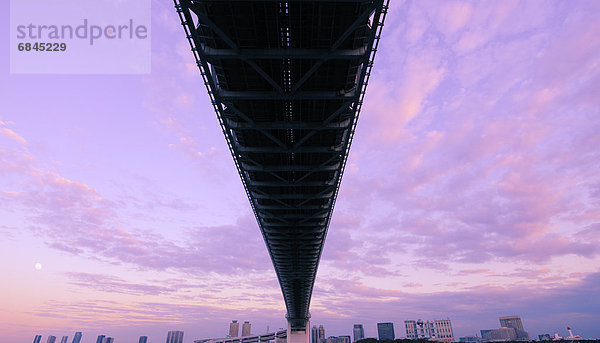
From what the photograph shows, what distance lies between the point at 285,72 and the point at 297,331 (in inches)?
4538

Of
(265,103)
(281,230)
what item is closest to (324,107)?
(265,103)

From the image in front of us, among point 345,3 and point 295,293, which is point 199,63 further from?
point 295,293

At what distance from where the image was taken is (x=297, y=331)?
116 metres

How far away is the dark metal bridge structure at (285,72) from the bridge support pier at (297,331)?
9798 cm

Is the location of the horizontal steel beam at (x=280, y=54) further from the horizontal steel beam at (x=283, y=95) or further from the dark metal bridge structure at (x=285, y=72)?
the horizontal steel beam at (x=283, y=95)

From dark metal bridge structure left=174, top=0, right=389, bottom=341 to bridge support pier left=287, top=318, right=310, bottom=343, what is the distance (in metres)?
98.0

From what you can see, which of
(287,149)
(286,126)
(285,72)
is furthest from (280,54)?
(287,149)

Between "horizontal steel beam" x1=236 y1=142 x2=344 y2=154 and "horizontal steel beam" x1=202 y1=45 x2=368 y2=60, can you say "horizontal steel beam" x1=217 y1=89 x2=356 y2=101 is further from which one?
"horizontal steel beam" x1=236 y1=142 x2=344 y2=154

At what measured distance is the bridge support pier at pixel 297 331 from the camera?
371ft

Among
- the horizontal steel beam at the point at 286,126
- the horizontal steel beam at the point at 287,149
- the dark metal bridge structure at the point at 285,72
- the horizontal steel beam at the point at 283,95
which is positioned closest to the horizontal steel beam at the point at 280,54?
the dark metal bridge structure at the point at 285,72

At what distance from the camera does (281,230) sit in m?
46.5

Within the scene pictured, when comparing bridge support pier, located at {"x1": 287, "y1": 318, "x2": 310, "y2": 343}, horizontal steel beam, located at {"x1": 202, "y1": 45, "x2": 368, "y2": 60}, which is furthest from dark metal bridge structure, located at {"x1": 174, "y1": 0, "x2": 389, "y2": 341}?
bridge support pier, located at {"x1": 287, "y1": 318, "x2": 310, "y2": 343}

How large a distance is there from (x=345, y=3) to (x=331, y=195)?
75.9ft

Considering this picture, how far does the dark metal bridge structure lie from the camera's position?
16.2m
